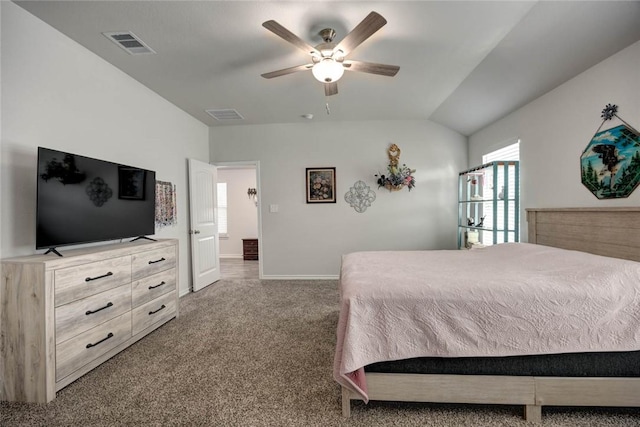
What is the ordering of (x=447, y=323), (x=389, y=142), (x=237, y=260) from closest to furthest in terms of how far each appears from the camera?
(x=447, y=323) → (x=389, y=142) → (x=237, y=260)

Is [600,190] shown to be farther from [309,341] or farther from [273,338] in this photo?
[273,338]

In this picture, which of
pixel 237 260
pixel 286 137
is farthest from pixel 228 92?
pixel 237 260

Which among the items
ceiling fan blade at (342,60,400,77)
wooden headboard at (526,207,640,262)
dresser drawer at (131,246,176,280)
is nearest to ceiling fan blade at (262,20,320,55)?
ceiling fan blade at (342,60,400,77)

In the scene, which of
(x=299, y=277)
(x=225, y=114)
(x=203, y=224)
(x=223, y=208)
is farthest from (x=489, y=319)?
(x=223, y=208)

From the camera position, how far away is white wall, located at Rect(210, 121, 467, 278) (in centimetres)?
459

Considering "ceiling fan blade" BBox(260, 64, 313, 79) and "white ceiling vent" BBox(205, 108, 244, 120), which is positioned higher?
"white ceiling vent" BBox(205, 108, 244, 120)

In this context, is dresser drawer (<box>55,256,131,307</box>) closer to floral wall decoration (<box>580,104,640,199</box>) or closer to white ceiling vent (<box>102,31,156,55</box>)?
white ceiling vent (<box>102,31,156,55</box>)

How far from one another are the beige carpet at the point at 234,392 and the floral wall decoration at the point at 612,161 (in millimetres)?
1554

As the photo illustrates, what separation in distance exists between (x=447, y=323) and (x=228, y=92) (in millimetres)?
3353

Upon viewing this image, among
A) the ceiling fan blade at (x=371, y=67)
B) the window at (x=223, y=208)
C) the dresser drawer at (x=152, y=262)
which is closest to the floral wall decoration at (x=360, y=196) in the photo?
the ceiling fan blade at (x=371, y=67)

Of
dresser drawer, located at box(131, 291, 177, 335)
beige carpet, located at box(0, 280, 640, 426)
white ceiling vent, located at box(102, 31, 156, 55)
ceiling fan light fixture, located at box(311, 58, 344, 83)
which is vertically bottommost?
beige carpet, located at box(0, 280, 640, 426)

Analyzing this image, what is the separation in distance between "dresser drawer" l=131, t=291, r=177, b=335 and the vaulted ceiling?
2330mm

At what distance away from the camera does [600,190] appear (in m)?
2.30

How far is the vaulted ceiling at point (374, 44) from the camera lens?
6.50 ft
